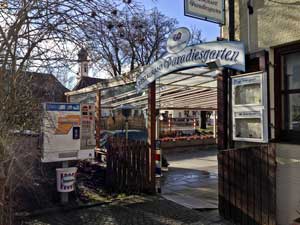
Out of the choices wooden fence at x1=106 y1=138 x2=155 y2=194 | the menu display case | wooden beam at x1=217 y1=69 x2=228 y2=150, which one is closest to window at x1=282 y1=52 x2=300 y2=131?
the menu display case

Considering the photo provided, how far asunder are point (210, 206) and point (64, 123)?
3.60 metres

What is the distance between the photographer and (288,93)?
5.66m

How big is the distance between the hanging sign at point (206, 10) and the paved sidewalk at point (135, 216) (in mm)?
3510

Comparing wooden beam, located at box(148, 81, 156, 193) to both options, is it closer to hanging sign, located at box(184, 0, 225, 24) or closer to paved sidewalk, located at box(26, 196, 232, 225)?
paved sidewalk, located at box(26, 196, 232, 225)

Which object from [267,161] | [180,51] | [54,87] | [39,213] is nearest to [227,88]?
[180,51]

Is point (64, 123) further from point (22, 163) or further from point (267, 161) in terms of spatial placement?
point (267, 161)

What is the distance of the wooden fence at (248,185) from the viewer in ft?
18.4

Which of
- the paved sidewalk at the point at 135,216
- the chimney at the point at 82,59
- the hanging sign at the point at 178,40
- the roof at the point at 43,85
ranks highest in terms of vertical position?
the hanging sign at the point at 178,40

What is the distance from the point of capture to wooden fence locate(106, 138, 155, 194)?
8.32 metres

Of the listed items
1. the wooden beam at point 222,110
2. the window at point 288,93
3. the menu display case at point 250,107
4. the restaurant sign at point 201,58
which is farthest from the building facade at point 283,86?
the wooden beam at point 222,110

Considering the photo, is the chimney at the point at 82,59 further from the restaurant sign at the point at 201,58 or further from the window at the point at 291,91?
the window at the point at 291,91

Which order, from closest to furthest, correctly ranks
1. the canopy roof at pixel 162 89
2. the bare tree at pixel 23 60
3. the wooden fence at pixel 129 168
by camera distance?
the bare tree at pixel 23 60 → the wooden fence at pixel 129 168 → the canopy roof at pixel 162 89

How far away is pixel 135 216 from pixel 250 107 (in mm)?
2818

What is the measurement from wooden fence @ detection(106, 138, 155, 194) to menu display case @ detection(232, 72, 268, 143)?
270cm
